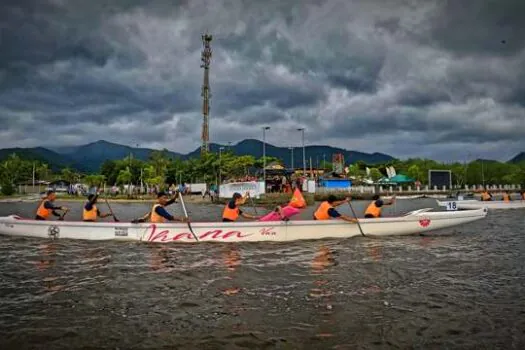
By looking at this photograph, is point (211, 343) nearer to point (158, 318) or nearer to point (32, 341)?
point (158, 318)

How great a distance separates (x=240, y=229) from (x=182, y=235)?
224 cm

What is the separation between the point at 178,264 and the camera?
40.9ft

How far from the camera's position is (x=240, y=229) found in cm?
1572

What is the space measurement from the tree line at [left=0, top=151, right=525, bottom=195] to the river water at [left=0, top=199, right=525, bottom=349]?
59776 mm

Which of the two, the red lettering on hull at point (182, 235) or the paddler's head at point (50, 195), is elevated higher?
the paddler's head at point (50, 195)

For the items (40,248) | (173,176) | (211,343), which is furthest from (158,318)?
(173,176)

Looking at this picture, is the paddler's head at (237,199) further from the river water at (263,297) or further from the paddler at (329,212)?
the paddler at (329,212)

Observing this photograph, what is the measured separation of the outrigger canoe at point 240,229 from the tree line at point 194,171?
55.7 metres

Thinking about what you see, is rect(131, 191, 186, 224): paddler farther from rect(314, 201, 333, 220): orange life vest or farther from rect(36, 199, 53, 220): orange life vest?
rect(314, 201, 333, 220): orange life vest

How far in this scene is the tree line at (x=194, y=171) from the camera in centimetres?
7644

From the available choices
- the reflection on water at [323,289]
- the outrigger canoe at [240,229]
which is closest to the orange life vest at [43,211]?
the outrigger canoe at [240,229]

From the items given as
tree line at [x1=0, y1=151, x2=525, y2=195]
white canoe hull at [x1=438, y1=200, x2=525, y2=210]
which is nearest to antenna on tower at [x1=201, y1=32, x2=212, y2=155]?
tree line at [x1=0, y1=151, x2=525, y2=195]

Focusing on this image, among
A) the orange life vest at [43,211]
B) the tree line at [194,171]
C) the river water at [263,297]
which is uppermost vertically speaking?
the tree line at [194,171]

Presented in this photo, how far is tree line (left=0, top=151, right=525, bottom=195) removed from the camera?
251ft
